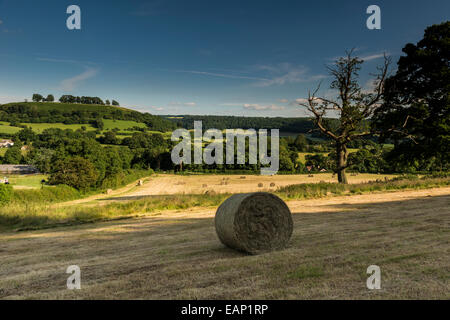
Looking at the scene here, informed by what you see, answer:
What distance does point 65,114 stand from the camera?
5748 inches

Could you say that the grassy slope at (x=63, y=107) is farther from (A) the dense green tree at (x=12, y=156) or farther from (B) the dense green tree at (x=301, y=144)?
(B) the dense green tree at (x=301, y=144)

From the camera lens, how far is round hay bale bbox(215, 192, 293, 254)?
8039 millimetres

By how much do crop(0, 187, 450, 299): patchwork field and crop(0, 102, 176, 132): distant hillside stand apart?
13327 cm

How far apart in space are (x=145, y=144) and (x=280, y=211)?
347 ft

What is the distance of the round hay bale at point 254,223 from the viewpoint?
8.04 meters

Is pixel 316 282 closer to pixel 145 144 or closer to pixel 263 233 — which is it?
pixel 263 233

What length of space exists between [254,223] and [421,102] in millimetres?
21591

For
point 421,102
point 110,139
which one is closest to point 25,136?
point 110,139

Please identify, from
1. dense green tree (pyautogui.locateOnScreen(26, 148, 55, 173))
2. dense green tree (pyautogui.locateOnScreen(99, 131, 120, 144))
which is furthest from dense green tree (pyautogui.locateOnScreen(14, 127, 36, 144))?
dense green tree (pyautogui.locateOnScreen(99, 131, 120, 144))

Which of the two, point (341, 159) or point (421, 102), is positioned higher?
point (421, 102)

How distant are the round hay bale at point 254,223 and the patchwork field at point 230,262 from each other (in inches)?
14.4

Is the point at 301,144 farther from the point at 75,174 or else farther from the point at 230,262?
the point at 230,262

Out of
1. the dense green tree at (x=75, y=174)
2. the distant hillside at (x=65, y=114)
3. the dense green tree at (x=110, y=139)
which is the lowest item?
the dense green tree at (x=75, y=174)

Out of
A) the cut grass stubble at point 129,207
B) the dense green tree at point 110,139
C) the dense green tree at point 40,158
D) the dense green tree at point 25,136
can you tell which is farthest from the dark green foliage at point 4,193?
the dense green tree at point 25,136
